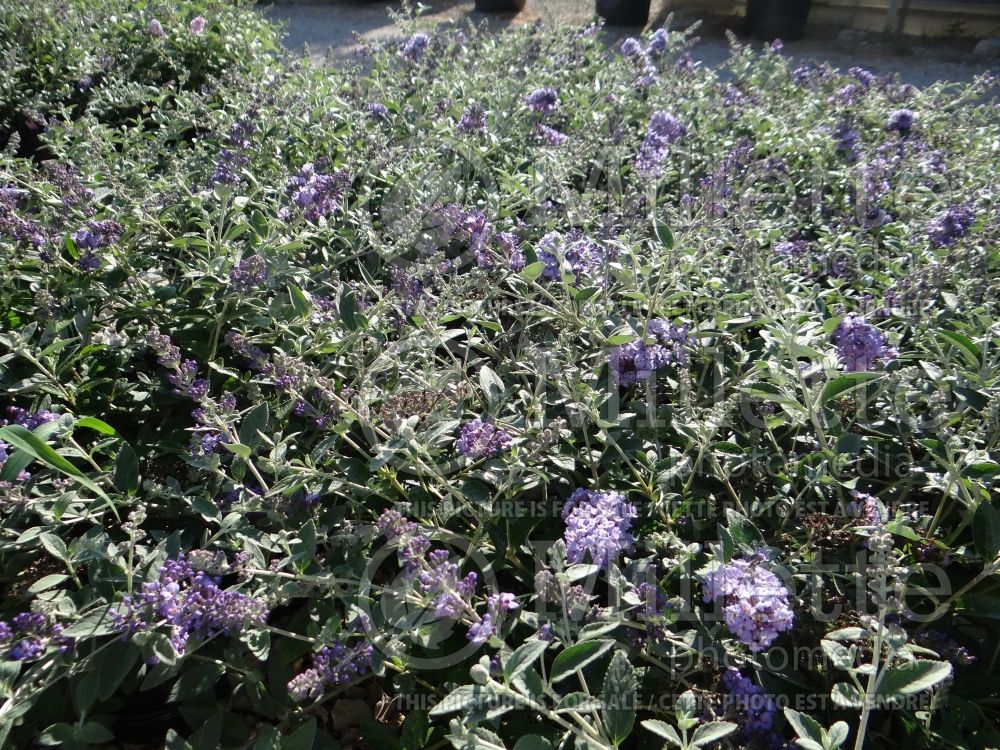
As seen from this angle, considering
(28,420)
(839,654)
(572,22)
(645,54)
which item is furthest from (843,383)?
(572,22)

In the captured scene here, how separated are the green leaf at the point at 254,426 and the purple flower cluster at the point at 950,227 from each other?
6.52ft

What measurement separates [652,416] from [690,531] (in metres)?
0.29

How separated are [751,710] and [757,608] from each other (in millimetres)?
211

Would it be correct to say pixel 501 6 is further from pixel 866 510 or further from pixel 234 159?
pixel 866 510

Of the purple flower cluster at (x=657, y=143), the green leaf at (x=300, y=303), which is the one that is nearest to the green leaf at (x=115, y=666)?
the green leaf at (x=300, y=303)

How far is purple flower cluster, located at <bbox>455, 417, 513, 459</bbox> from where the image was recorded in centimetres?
187

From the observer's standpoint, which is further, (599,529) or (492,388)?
(492,388)

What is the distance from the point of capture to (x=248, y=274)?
2197 mm

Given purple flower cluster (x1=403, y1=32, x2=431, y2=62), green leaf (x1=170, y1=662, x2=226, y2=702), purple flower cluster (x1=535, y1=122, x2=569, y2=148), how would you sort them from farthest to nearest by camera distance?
1. purple flower cluster (x1=403, y1=32, x2=431, y2=62)
2. purple flower cluster (x1=535, y1=122, x2=569, y2=148)
3. green leaf (x1=170, y1=662, x2=226, y2=702)

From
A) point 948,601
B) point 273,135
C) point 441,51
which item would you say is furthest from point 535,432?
point 441,51

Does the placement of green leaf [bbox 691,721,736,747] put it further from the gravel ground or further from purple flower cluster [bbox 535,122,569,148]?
the gravel ground

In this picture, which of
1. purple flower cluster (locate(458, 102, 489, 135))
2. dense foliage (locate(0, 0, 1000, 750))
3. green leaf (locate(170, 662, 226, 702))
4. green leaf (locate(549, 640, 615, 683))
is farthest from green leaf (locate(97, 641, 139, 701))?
purple flower cluster (locate(458, 102, 489, 135))

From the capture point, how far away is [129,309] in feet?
8.09

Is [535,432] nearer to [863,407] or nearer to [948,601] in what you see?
[863,407]
